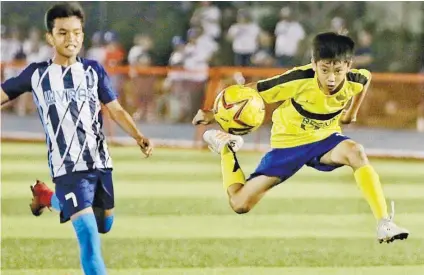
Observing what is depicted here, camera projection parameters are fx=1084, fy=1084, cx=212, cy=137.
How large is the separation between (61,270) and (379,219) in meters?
2.25

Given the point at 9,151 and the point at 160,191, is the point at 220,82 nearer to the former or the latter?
the point at 9,151

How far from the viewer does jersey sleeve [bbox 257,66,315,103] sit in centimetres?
732

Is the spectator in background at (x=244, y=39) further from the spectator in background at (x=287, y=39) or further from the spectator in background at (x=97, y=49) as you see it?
the spectator in background at (x=97, y=49)

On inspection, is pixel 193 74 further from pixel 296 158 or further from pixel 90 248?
pixel 90 248

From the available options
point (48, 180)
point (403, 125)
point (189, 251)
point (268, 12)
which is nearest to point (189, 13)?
point (268, 12)

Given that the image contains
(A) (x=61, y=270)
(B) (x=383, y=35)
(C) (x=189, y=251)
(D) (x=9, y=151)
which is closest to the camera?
(A) (x=61, y=270)

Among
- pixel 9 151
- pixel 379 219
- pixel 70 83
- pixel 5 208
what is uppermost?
pixel 70 83

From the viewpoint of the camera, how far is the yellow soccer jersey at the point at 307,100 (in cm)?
732

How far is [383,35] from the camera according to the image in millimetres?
21469

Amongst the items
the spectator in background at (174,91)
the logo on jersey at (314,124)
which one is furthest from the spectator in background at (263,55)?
the logo on jersey at (314,124)

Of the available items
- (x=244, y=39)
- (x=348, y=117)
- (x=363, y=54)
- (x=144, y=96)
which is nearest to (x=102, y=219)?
(x=348, y=117)

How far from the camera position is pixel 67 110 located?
21.3ft

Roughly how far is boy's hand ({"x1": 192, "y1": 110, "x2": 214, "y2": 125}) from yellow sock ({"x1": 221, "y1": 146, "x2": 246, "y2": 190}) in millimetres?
926

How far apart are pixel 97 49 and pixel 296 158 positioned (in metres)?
14.8
